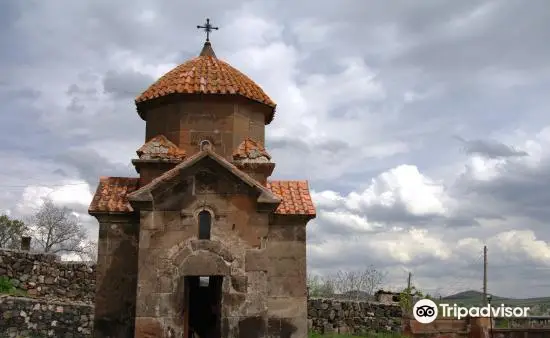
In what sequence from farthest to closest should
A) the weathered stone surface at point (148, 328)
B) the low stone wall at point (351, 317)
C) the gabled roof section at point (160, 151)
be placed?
the low stone wall at point (351, 317)
the gabled roof section at point (160, 151)
the weathered stone surface at point (148, 328)

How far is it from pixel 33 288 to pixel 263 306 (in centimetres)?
806

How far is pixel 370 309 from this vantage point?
15812mm

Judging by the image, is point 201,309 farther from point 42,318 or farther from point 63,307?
point 42,318

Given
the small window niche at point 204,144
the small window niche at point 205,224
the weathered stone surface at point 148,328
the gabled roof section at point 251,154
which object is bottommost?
the weathered stone surface at point 148,328

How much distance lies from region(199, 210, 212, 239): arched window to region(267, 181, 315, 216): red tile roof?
1.37 metres

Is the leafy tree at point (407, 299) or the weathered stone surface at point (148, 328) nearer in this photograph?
the weathered stone surface at point (148, 328)

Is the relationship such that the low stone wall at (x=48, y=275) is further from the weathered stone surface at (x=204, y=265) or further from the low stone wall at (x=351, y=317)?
the weathered stone surface at (x=204, y=265)

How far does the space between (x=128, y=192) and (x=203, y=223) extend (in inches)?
80.5

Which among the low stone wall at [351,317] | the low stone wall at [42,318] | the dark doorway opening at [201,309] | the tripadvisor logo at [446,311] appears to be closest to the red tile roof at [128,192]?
the dark doorway opening at [201,309]

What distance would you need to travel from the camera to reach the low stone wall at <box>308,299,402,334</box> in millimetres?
15219

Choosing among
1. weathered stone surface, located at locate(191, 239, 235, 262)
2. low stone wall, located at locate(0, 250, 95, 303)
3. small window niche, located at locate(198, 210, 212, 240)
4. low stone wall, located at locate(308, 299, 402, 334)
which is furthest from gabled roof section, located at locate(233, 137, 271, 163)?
low stone wall, located at locate(0, 250, 95, 303)

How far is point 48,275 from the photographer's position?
1473 centimetres

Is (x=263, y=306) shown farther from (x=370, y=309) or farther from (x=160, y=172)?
(x=370, y=309)

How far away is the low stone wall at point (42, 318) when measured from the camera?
12688 mm
